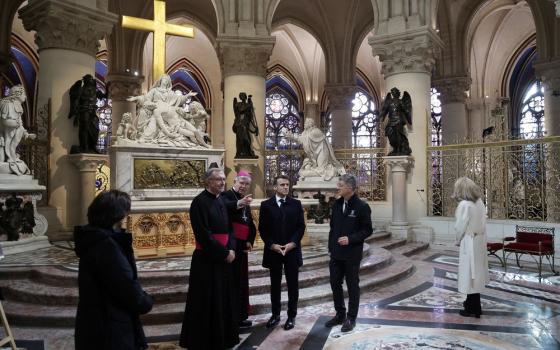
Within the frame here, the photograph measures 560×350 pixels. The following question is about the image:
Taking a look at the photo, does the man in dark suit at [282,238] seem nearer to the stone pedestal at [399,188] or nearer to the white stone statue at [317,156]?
the white stone statue at [317,156]

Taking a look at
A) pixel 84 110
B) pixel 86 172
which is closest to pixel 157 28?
pixel 84 110

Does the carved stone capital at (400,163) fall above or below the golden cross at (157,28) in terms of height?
below

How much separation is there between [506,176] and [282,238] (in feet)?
25.9

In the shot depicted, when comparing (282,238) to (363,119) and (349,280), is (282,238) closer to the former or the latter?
(349,280)

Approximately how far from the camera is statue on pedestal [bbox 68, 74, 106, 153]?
9.94 metres

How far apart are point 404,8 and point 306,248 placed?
23.4 ft

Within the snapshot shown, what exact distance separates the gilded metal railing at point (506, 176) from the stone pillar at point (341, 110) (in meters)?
6.18

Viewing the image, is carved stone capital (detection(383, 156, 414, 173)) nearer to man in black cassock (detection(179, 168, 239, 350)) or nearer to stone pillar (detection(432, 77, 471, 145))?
stone pillar (detection(432, 77, 471, 145))

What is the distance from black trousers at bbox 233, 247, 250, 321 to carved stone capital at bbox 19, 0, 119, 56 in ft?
26.2

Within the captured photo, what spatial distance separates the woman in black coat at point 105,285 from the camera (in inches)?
91.7

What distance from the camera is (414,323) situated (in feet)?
16.9

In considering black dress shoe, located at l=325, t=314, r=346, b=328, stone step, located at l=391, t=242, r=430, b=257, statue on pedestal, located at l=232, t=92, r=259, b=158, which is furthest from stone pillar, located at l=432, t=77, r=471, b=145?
black dress shoe, located at l=325, t=314, r=346, b=328

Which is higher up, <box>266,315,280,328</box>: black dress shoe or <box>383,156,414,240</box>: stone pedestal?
<box>383,156,414,240</box>: stone pedestal

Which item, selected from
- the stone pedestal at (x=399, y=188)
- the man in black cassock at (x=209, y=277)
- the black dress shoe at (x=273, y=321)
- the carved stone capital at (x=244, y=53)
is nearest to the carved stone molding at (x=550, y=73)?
the stone pedestal at (x=399, y=188)
